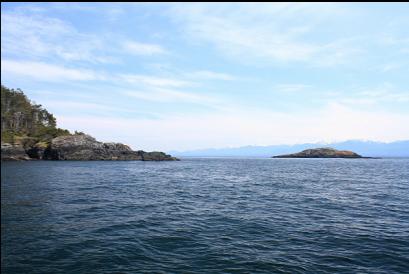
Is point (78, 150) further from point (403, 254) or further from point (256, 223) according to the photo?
point (403, 254)

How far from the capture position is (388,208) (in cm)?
3475

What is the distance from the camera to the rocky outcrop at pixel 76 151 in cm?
12850

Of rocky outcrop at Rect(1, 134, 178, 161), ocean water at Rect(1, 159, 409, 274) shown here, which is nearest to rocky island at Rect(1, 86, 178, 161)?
rocky outcrop at Rect(1, 134, 178, 161)

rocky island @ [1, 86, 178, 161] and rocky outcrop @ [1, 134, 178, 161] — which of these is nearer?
rocky island @ [1, 86, 178, 161]

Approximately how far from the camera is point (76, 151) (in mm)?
136250

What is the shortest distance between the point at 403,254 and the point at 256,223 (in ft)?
35.7

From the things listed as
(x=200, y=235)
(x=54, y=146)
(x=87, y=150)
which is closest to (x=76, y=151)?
(x=87, y=150)

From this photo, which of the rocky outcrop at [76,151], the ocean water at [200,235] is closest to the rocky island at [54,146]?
the rocky outcrop at [76,151]

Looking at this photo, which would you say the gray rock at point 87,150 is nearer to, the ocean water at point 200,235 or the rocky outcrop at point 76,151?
the rocky outcrop at point 76,151

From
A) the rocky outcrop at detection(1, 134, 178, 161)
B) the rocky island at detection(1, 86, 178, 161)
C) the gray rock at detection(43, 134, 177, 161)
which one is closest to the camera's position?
the rocky island at detection(1, 86, 178, 161)

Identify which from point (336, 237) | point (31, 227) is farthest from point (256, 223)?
point (31, 227)

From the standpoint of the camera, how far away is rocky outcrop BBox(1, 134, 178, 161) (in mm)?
128500

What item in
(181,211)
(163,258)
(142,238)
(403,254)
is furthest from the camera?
→ (181,211)

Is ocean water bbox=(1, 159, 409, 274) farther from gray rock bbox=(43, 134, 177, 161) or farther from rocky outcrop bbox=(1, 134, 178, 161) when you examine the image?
gray rock bbox=(43, 134, 177, 161)
